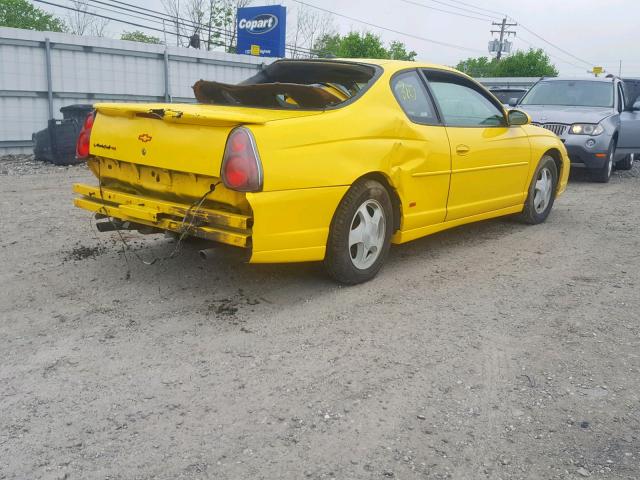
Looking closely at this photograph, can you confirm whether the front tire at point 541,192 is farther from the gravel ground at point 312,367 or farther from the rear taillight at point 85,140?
the rear taillight at point 85,140

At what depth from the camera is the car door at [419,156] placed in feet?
15.9

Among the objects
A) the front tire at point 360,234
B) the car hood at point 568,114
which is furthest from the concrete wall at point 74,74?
the front tire at point 360,234

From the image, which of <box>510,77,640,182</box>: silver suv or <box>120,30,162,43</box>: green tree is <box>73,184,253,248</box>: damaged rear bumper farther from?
<box>120,30,162,43</box>: green tree

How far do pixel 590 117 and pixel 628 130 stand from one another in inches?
60.1

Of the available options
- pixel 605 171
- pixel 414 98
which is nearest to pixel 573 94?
pixel 605 171

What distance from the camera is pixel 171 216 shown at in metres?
4.23

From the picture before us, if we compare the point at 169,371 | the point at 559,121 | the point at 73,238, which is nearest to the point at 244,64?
the point at 559,121

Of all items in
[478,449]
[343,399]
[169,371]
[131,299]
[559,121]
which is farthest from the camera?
[559,121]

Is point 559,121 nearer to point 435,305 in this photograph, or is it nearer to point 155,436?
point 435,305

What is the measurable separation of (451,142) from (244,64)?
12.9 meters

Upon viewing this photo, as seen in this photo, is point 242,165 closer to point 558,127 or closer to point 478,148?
point 478,148

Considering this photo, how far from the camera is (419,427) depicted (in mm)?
2873

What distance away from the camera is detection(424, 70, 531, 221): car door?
5469 millimetres

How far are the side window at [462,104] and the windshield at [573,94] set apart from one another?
19.3ft
